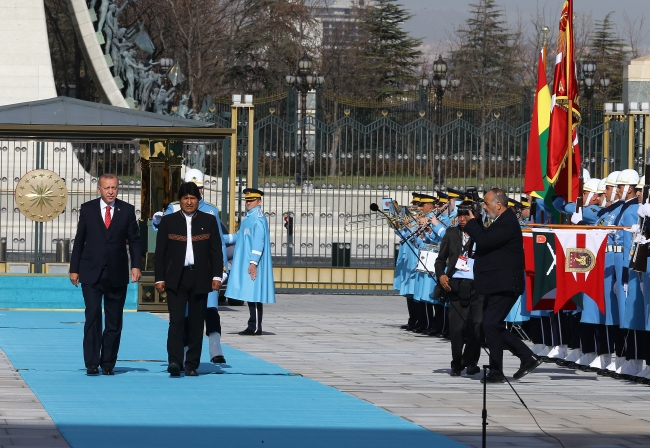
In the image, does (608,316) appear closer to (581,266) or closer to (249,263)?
(581,266)

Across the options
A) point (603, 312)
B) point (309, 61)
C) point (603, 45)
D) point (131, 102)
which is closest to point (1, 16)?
point (131, 102)

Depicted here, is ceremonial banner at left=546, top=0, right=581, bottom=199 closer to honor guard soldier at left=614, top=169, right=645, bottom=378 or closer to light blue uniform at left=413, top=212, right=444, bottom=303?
honor guard soldier at left=614, top=169, right=645, bottom=378

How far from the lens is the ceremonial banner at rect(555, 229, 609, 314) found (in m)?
12.1

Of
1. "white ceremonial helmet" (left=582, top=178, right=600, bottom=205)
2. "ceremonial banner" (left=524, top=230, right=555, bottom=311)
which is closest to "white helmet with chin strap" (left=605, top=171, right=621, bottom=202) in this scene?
"white ceremonial helmet" (left=582, top=178, right=600, bottom=205)

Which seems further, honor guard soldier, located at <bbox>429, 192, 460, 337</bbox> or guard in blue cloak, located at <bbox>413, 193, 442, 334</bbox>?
guard in blue cloak, located at <bbox>413, 193, 442, 334</bbox>

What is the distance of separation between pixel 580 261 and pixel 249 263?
4208 millimetres

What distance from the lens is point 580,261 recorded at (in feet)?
40.1

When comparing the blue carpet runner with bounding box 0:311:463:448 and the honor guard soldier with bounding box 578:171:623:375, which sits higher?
the honor guard soldier with bounding box 578:171:623:375

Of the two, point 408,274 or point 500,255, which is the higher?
point 500,255

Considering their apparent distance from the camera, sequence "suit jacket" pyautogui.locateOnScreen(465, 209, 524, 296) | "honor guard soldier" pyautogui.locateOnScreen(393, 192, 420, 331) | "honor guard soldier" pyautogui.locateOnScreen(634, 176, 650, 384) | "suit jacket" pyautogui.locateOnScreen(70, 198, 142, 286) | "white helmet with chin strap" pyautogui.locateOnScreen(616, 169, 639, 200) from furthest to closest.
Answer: "honor guard soldier" pyautogui.locateOnScreen(393, 192, 420, 331) < "white helmet with chin strap" pyautogui.locateOnScreen(616, 169, 639, 200) < "suit jacket" pyautogui.locateOnScreen(70, 198, 142, 286) < "suit jacket" pyautogui.locateOnScreen(465, 209, 524, 296) < "honor guard soldier" pyautogui.locateOnScreen(634, 176, 650, 384)

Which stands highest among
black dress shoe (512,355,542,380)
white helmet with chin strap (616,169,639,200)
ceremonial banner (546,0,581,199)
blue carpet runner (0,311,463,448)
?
ceremonial banner (546,0,581,199)

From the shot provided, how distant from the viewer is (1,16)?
105 feet

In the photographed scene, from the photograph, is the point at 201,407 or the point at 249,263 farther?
the point at 249,263

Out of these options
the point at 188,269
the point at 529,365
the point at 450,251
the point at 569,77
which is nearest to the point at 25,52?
the point at 569,77
